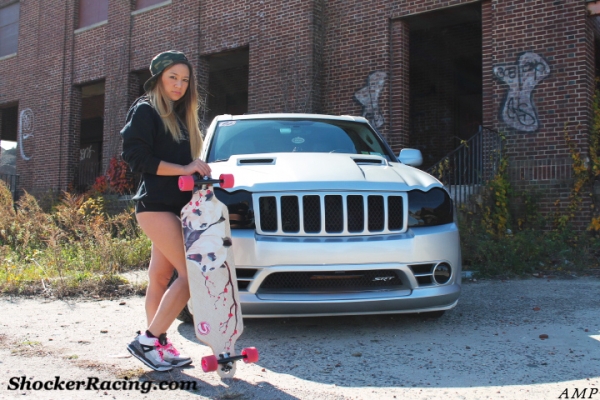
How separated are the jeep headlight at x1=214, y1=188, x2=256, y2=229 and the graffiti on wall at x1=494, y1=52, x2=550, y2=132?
7.21 m

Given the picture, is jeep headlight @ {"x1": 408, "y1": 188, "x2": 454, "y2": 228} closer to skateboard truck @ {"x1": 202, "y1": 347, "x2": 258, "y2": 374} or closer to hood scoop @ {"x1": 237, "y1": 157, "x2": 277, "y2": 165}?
hood scoop @ {"x1": 237, "y1": 157, "x2": 277, "y2": 165}

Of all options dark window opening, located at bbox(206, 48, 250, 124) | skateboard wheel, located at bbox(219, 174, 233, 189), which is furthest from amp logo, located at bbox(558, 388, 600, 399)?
dark window opening, located at bbox(206, 48, 250, 124)

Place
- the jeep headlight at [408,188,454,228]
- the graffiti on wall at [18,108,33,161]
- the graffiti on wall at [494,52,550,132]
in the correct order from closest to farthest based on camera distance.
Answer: the jeep headlight at [408,188,454,228]
the graffiti on wall at [494,52,550,132]
the graffiti on wall at [18,108,33,161]

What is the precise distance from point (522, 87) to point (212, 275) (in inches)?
328

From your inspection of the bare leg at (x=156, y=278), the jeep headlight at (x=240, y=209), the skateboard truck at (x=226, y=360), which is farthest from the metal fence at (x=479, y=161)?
the skateboard truck at (x=226, y=360)

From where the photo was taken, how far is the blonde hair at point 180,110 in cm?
325

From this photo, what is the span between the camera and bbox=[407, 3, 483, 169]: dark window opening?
14.4 m

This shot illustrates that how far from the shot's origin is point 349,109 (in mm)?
11953

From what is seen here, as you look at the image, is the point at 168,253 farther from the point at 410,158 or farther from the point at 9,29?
the point at 9,29

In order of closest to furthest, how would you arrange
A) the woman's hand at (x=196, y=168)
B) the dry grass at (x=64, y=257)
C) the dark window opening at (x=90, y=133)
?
the woman's hand at (x=196, y=168) → the dry grass at (x=64, y=257) → the dark window opening at (x=90, y=133)

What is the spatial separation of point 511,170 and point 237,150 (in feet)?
20.1

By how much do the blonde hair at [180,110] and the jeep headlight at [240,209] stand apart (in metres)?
0.66

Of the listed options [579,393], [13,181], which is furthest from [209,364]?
[13,181]

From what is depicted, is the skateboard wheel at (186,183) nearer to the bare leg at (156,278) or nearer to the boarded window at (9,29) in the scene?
the bare leg at (156,278)
